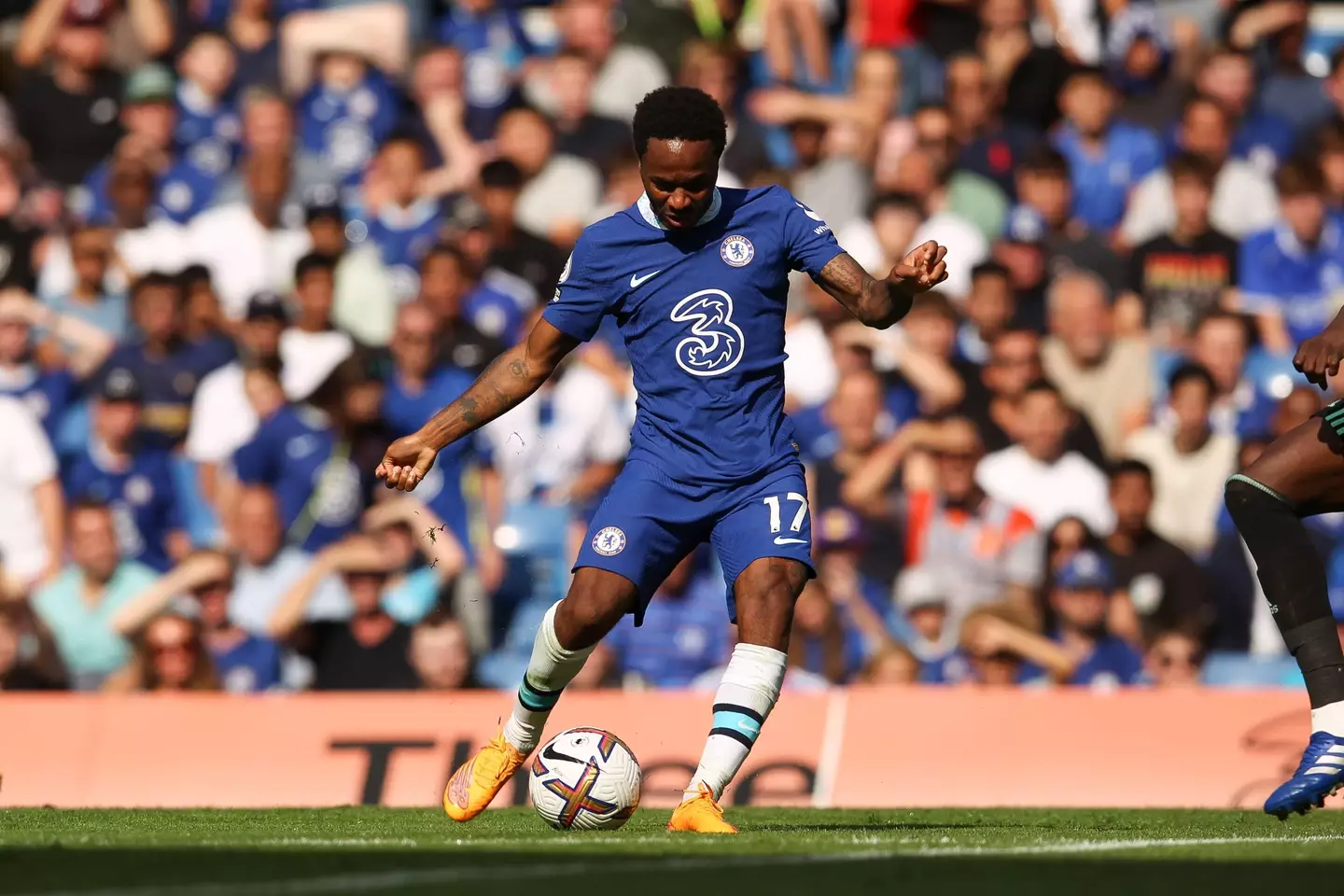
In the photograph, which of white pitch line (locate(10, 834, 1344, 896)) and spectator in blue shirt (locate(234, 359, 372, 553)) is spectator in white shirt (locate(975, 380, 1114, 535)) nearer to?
spectator in blue shirt (locate(234, 359, 372, 553))

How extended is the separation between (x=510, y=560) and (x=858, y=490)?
2104mm

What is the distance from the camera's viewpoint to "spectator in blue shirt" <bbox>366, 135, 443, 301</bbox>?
14.6 meters

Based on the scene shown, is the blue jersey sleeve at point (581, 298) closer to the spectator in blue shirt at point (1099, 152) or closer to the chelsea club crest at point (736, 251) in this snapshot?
the chelsea club crest at point (736, 251)

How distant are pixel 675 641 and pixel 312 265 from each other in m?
3.83

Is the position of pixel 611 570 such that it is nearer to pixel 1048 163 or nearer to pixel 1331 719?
pixel 1331 719

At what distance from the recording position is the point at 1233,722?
1040 cm

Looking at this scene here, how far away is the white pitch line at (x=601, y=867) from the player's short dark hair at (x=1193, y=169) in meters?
7.64

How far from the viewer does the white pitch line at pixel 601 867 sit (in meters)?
5.18

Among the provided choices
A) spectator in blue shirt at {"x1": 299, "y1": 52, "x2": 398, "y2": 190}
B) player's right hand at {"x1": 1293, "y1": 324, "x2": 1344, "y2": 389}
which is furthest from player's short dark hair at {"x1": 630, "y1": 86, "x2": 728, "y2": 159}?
spectator in blue shirt at {"x1": 299, "y1": 52, "x2": 398, "y2": 190}

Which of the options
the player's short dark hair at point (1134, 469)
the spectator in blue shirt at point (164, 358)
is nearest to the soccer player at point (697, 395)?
the player's short dark hair at point (1134, 469)

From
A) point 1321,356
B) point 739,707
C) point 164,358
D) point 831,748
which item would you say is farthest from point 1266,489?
point 164,358

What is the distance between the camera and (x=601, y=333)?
13617mm

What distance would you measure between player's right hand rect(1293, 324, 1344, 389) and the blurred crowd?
187 inches

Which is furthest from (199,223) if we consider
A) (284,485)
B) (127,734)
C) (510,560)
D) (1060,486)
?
(1060,486)
